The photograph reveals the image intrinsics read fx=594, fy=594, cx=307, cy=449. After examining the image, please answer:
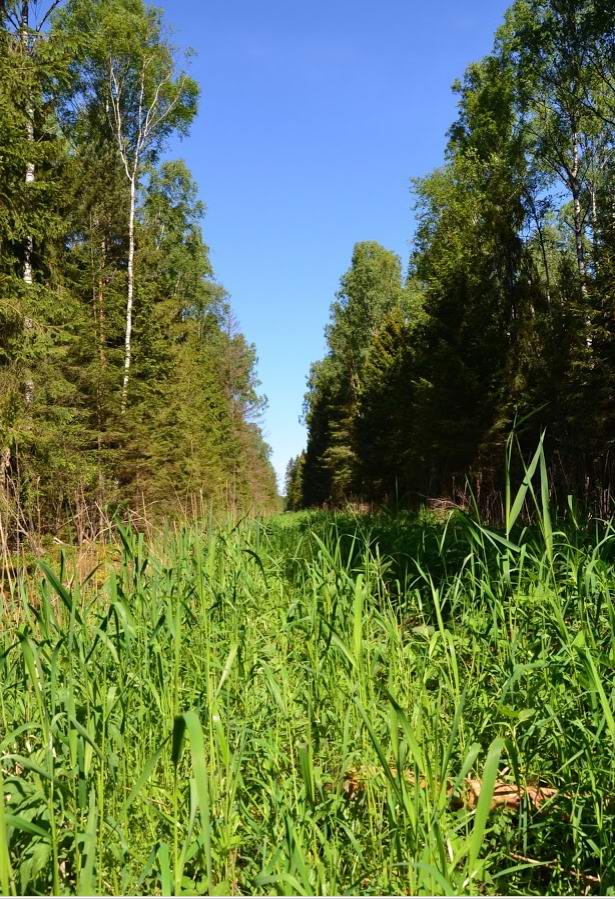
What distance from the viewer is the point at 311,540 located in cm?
499

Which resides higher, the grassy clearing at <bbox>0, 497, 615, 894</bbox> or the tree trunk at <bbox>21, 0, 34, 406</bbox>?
the tree trunk at <bbox>21, 0, 34, 406</bbox>

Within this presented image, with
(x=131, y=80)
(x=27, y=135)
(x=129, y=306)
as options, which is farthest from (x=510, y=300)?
(x=131, y=80)

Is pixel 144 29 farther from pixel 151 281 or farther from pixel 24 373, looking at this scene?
pixel 24 373

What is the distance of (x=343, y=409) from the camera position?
34031 millimetres

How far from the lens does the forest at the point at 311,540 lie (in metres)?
1.39

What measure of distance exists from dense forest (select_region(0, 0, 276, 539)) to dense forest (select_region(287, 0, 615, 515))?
17.8 feet

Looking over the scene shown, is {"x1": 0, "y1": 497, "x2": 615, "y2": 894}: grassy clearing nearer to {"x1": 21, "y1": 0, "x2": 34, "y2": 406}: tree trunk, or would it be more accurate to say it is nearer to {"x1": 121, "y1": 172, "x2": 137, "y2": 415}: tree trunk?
{"x1": 21, "y1": 0, "x2": 34, "y2": 406}: tree trunk

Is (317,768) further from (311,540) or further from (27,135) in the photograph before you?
(27,135)

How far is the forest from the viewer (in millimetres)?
1391

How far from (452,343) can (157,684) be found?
13.1 meters

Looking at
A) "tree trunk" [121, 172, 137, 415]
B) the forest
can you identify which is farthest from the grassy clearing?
"tree trunk" [121, 172, 137, 415]

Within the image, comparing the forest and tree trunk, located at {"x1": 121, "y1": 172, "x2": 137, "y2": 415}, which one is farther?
tree trunk, located at {"x1": 121, "y1": 172, "x2": 137, "y2": 415}

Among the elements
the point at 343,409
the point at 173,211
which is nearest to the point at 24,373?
the point at 173,211

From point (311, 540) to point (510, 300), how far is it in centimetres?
1054
